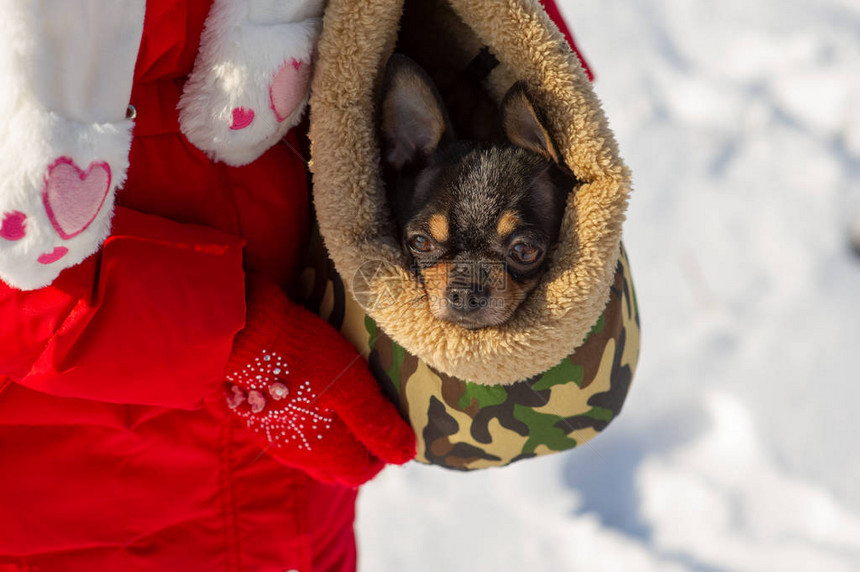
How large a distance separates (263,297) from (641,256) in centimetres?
159

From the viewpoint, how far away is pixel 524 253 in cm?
122

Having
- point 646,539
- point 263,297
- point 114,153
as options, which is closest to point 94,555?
point 263,297

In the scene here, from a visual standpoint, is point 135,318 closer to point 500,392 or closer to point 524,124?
point 500,392

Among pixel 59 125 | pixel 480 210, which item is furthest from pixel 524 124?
pixel 59 125

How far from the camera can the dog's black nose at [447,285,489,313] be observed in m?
1.15

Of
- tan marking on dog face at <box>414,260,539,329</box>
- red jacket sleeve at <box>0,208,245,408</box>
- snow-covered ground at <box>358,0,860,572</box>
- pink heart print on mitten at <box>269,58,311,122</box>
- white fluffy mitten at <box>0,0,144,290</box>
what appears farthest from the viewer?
snow-covered ground at <box>358,0,860,572</box>

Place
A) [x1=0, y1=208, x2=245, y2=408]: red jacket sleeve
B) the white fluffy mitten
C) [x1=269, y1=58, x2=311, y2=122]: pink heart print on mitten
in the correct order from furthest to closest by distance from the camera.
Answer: [x1=269, y1=58, x2=311, y2=122]: pink heart print on mitten, [x1=0, y1=208, x2=245, y2=408]: red jacket sleeve, the white fluffy mitten

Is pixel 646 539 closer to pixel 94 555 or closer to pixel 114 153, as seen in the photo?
pixel 94 555

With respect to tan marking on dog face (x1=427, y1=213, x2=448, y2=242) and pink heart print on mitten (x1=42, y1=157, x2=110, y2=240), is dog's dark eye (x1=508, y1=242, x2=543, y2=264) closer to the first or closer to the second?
tan marking on dog face (x1=427, y1=213, x2=448, y2=242)

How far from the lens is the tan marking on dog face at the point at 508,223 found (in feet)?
3.96

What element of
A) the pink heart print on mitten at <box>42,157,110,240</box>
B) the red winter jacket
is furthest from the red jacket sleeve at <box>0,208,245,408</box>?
the pink heart print on mitten at <box>42,157,110,240</box>

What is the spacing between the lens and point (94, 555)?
1.22 meters

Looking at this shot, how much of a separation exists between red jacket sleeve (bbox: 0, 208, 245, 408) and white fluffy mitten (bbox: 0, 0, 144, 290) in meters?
0.08

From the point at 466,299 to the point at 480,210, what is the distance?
0.17m
